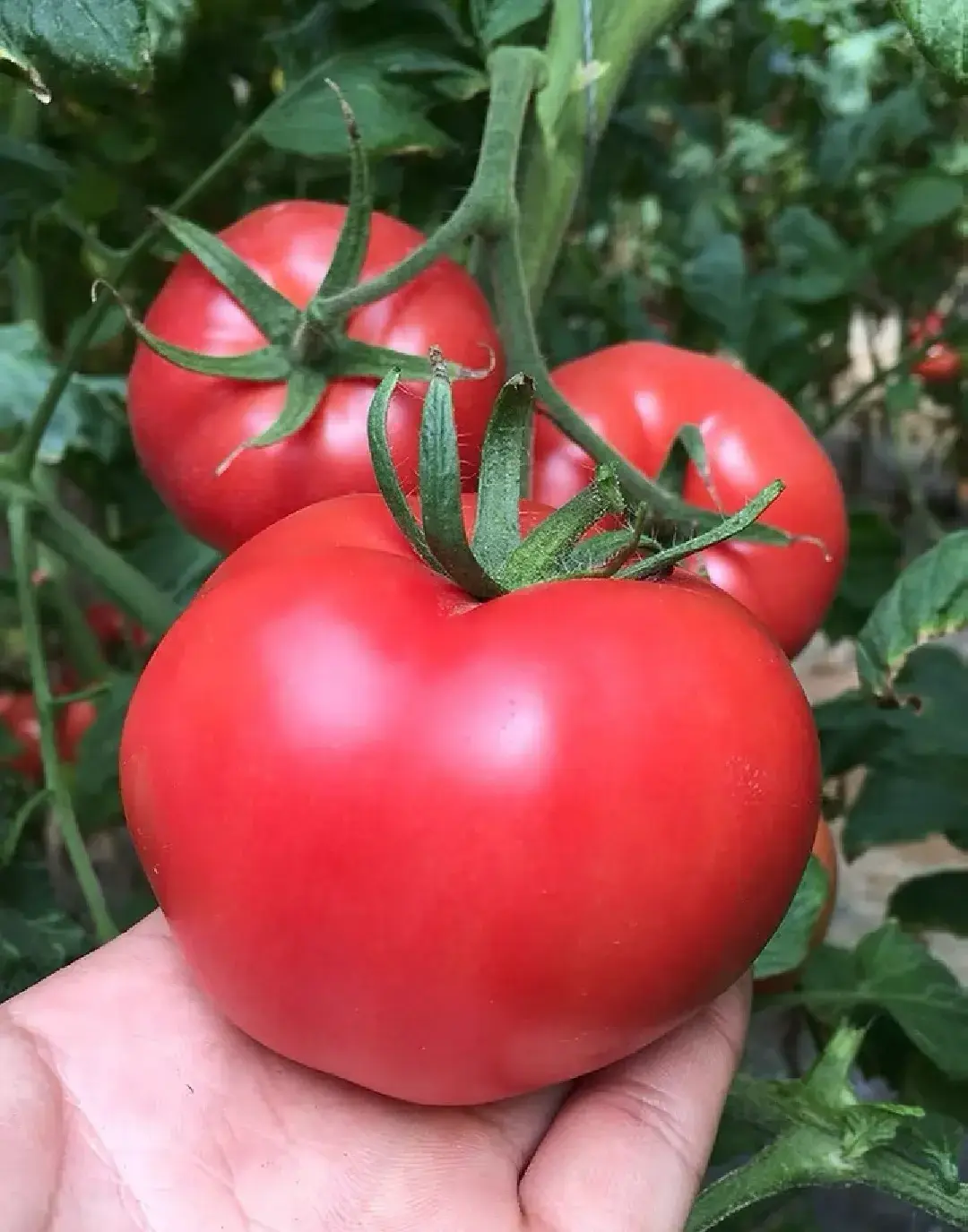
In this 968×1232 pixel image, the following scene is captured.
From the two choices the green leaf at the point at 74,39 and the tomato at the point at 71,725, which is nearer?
the green leaf at the point at 74,39

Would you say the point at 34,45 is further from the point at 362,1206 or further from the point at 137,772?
the point at 362,1206

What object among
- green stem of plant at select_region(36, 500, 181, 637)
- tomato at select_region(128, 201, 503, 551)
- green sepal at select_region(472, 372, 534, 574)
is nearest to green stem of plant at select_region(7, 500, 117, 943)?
green stem of plant at select_region(36, 500, 181, 637)

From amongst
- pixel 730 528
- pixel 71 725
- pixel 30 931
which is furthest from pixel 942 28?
pixel 71 725

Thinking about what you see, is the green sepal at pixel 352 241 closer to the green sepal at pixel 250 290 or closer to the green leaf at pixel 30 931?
the green sepal at pixel 250 290

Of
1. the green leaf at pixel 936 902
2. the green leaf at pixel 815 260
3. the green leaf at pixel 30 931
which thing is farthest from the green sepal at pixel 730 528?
the green leaf at pixel 815 260

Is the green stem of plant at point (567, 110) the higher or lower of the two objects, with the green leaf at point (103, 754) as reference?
higher

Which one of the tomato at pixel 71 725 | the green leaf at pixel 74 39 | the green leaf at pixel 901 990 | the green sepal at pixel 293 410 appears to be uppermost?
the green leaf at pixel 74 39
